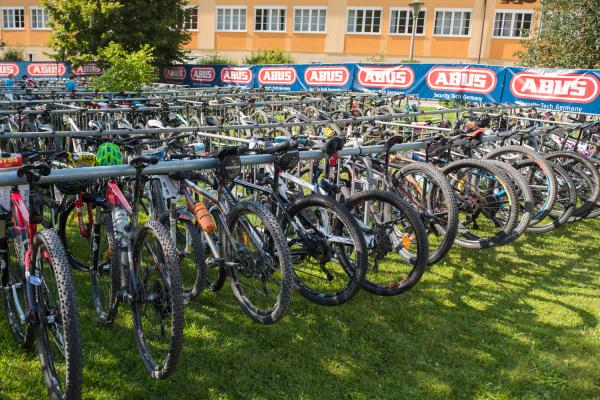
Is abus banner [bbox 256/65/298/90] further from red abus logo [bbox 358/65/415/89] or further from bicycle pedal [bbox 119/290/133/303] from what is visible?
bicycle pedal [bbox 119/290/133/303]

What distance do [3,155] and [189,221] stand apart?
4.45 ft

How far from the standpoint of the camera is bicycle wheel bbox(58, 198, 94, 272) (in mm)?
4051

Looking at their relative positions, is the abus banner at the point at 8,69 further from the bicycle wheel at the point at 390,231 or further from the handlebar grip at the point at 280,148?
the bicycle wheel at the point at 390,231

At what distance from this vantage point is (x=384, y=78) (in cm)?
1598

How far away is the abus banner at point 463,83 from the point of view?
13.0m

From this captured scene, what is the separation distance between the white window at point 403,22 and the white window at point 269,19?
7.05 meters

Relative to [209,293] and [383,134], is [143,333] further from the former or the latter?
[383,134]

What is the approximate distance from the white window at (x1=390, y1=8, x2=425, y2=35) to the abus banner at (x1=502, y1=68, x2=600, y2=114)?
70.4 feet

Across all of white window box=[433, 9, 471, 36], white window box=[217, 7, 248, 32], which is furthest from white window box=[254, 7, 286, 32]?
white window box=[433, 9, 471, 36]

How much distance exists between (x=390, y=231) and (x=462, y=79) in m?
10.9

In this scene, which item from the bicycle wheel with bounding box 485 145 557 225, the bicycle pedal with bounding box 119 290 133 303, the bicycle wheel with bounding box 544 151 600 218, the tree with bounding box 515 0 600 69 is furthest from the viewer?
the tree with bounding box 515 0 600 69

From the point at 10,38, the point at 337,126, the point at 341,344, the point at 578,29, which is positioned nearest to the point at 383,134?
the point at 337,126

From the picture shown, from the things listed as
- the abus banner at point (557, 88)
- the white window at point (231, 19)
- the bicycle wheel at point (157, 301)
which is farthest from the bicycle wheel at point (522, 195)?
the white window at point (231, 19)

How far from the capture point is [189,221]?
3.55m
